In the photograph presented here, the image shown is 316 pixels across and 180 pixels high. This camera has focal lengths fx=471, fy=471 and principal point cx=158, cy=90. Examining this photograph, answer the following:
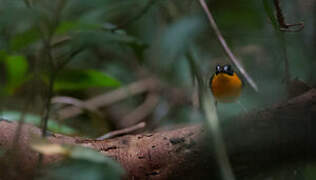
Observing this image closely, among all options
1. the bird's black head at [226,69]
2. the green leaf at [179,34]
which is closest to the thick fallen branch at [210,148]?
the green leaf at [179,34]

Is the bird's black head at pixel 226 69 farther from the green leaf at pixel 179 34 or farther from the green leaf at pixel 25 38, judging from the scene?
the green leaf at pixel 25 38

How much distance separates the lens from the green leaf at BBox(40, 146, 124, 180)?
821mm

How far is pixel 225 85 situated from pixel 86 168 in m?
1.66

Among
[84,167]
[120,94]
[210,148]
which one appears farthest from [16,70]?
[84,167]

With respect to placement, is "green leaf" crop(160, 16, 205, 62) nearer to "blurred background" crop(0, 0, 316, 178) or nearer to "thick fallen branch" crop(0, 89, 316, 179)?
"blurred background" crop(0, 0, 316, 178)

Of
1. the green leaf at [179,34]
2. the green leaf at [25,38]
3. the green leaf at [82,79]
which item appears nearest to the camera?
the green leaf at [25,38]

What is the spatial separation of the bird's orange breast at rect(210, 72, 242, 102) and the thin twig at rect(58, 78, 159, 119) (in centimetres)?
103

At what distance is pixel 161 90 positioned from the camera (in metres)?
3.49

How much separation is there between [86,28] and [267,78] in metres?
1.40

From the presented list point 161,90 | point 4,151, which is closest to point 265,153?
point 4,151

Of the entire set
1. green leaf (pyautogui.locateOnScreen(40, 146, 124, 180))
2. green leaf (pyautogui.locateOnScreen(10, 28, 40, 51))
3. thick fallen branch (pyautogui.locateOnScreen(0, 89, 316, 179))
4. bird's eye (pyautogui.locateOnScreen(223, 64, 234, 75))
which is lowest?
green leaf (pyautogui.locateOnScreen(40, 146, 124, 180))

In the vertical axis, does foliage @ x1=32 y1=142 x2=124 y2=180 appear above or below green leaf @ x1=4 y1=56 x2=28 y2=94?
below

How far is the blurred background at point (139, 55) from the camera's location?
117cm

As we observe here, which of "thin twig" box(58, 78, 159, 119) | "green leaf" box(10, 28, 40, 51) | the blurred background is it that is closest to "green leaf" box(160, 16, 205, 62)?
the blurred background
